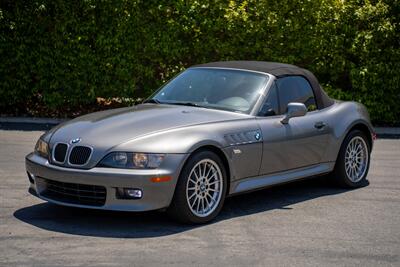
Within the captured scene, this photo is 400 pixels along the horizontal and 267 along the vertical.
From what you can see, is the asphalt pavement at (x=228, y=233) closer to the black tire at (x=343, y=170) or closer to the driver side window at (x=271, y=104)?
the black tire at (x=343, y=170)

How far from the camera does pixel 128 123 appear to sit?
7621 mm

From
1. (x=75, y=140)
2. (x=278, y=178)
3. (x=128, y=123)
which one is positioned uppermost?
(x=128, y=123)

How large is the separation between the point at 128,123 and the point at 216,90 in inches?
51.4

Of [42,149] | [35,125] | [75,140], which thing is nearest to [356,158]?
[75,140]

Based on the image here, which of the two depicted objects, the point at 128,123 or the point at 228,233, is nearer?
the point at 228,233

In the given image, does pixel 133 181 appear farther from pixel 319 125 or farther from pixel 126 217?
pixel 319 125

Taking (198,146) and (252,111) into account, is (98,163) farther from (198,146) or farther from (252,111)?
(252,111)

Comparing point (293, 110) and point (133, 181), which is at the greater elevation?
point (293, 110)

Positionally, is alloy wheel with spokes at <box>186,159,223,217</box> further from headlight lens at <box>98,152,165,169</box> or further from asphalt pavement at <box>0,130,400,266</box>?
headlight lens at <box>98,152,165,169</box>

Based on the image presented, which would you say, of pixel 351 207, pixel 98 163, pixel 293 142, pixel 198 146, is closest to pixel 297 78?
pixel 293 142

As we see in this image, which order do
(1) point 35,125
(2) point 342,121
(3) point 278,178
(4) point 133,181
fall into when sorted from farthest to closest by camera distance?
(1) point 35,125 → (2) point 342,121 → (3) point 278,178 → (4) point 133,181

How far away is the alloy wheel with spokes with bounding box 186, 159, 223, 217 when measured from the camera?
24.3ft

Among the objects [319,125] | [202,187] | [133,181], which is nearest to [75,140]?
[133,181]

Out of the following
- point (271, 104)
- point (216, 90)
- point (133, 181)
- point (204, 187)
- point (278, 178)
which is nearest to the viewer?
point (133, 181)
